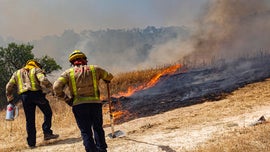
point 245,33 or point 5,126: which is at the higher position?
point 245,33

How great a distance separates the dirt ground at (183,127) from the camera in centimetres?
875

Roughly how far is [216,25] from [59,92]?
1128 inches

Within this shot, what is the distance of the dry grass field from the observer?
8000 mm

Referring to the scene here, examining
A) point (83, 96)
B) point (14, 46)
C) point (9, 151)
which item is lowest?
point (9, 151)

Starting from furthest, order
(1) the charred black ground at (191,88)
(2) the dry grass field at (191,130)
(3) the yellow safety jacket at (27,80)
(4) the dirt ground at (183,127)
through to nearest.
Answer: (1) the charred black ground at (191,88)
(3) the yellow safety jacket at (27,80)
(4) the dirt ground at (183,127)
(2) the dry grass field at (191,130)

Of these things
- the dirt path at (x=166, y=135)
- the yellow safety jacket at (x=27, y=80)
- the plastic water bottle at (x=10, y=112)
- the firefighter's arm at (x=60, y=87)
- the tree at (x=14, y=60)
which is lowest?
the dirt path at (x=166, y=135)

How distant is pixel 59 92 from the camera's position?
7887mm

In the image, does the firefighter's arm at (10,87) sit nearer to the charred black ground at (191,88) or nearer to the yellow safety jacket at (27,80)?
the yellow safety jacket at (27,80)

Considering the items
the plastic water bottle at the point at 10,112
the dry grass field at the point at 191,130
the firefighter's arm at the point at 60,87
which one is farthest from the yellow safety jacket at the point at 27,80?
the firefighter's arm at the point at 60,87

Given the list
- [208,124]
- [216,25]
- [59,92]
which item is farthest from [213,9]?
[59,92]

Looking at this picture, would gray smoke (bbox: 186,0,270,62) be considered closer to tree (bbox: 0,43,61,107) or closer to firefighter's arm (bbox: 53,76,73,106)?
tree (bbox: 0,43,61,107)

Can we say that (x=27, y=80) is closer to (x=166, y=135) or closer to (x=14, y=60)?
(x=166, y=135)

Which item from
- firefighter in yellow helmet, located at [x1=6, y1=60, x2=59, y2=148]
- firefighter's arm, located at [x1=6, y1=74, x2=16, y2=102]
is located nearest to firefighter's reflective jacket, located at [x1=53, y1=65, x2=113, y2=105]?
firefighter in yellow helmet, located at [x1=6, y1=60, x2=59, y2=148]

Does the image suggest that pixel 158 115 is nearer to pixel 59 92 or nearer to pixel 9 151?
pixel 9 151
